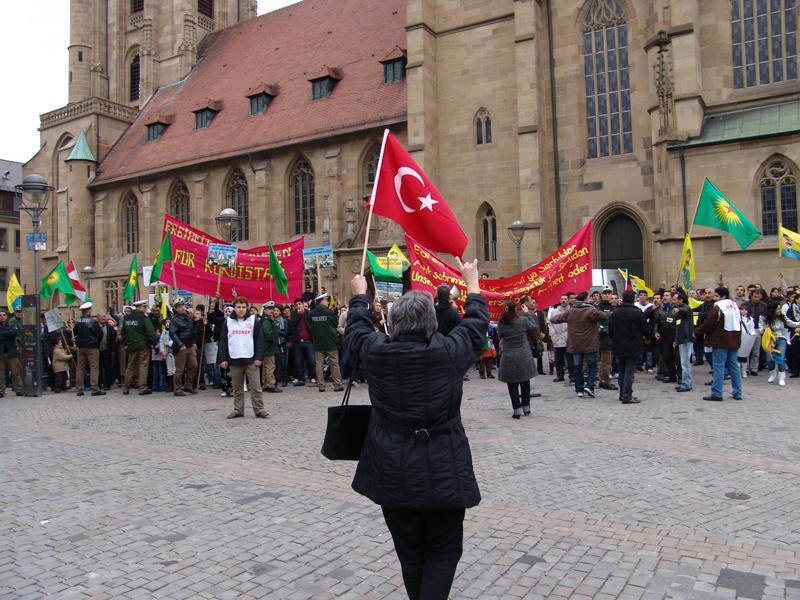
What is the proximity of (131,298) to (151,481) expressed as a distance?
15.4m

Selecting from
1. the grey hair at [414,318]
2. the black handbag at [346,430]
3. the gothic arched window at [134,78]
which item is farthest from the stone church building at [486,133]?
the grey hair at [414,318]

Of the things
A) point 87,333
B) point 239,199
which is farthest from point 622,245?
point 239,199

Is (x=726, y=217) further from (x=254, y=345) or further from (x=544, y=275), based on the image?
(x=254, y=345)

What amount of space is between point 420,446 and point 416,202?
3.06 m

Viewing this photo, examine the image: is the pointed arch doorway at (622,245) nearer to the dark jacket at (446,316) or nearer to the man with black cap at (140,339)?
the man with black cap at (140,339)

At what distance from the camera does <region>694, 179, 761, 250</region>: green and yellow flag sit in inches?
633

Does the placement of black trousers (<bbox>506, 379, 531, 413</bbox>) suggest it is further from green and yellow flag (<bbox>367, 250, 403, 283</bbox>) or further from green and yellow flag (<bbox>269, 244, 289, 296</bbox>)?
green and yellow flag (<bbox>367, 250, 403, 283</bbox>)

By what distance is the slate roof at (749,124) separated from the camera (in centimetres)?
2069

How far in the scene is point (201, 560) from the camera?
4676 mm

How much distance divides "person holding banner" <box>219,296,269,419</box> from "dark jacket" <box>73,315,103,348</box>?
6025mm

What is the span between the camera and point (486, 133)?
2641cm

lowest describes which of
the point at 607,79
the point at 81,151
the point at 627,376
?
the point at 627,376

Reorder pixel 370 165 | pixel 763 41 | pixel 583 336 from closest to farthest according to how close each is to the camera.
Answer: pixel 583 336
pixel 763 41
pixel 370 165

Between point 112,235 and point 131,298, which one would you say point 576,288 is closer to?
point 131,298
